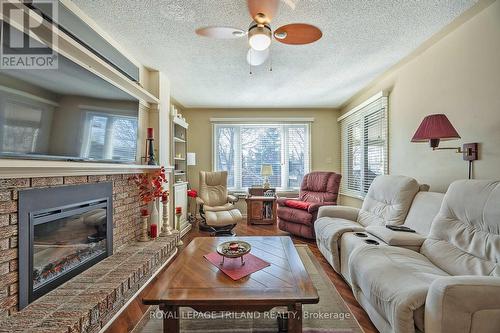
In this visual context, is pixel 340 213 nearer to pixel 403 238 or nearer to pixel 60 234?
pixel 403 238

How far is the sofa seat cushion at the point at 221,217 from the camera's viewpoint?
352 centimetres

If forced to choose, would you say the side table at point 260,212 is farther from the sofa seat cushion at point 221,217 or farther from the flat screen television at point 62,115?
the flat screen television at point 62,115

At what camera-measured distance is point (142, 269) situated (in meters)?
2.15

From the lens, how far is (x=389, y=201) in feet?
8.59

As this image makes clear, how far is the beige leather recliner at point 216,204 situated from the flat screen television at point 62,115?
5.51 ft

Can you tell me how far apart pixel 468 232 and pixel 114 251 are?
3028mm

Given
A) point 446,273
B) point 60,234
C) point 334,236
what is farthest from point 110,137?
point 446,273

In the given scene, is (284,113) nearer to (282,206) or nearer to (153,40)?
(282,206)

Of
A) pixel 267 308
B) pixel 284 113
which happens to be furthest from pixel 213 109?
pixel 267 308

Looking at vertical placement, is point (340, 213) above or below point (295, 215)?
above

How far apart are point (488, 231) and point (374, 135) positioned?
2.51 metres

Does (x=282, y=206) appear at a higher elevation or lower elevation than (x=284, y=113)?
lower

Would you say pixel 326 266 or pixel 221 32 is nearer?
pixel 221 32

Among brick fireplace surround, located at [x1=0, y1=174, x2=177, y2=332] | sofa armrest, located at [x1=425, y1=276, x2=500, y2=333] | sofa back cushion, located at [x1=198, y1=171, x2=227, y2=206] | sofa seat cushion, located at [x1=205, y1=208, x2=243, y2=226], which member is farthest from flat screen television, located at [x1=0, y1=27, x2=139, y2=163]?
sofa armrest, located at [x1=425, y1=276, x2=500, y2=333]
